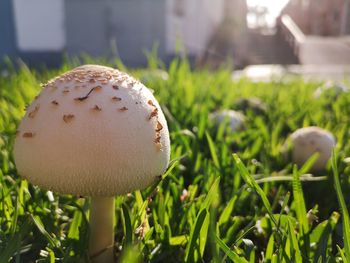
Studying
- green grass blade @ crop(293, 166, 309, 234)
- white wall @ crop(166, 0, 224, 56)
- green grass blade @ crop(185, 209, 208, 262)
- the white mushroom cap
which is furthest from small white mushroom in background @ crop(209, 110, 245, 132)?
white wall @ crop(166, 0, 224, 56)

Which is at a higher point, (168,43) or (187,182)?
(187,182)

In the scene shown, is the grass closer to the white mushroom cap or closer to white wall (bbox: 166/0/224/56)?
the white mushroom cap

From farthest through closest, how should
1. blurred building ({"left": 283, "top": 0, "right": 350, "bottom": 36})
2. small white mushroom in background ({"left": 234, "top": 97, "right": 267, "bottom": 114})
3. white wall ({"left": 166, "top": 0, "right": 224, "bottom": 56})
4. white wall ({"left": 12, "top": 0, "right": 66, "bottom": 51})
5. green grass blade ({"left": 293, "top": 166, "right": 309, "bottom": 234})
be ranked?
blurred building ({"left": 283, "top": 0, "right": 350, "bottom": 36}) → white wall ({"left": 166, "top": 0, "right": 224, "bottom": 56}) → white wall ({"left": 12, "top": 0, "right": 66, "bottom": 51}) → small white mushroom in background ({"left": 234, "top": 97, "right": 267, "bottom": 114}) → green grass blade ({"left": 293, "top": 166, "right": 309, "bottom": 234})

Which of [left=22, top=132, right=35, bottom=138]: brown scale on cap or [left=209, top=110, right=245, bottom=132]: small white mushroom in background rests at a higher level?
[left=22, top=132, right=35, bottom=138]: brown scale on cap

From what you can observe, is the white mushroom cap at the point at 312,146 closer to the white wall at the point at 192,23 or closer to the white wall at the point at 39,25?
the white wall at the point at 192,23

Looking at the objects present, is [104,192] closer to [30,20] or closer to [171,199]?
[171,199]

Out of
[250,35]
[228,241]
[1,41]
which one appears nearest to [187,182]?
[228,241]

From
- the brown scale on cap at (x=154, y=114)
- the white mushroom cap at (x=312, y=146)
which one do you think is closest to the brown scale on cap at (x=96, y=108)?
the brown scale on cap at (x=154, y=114)
